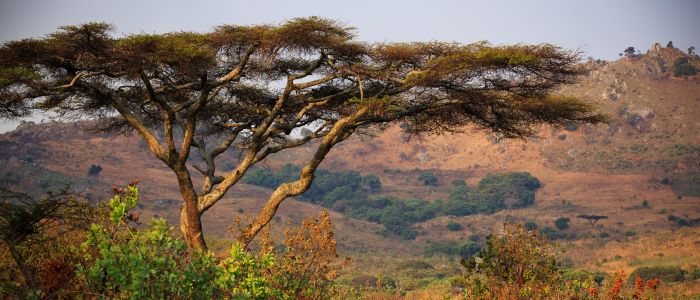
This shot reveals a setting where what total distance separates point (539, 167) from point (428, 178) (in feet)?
43.2

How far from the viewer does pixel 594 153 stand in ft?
270

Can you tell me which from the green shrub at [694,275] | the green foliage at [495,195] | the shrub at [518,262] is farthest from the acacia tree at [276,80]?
the green foliage at [495,195]

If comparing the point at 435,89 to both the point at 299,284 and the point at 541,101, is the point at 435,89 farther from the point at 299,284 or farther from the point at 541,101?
the point at 299,284

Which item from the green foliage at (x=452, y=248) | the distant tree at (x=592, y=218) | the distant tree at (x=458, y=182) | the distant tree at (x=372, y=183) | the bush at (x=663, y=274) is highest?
the bush at (x=663, y=274)

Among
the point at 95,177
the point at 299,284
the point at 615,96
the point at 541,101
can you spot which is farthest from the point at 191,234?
the point at 615,96

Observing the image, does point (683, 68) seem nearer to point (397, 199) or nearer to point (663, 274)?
point (397, 199)

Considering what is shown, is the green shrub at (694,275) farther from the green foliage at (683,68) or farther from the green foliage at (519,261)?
the green foliage at (683,68)

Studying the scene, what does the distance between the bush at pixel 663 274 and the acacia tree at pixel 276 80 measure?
1638 cm

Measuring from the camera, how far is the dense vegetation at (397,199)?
73875mm

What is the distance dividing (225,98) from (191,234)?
442cm

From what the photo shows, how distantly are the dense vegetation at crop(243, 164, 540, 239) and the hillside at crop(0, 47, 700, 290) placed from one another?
1.76 m

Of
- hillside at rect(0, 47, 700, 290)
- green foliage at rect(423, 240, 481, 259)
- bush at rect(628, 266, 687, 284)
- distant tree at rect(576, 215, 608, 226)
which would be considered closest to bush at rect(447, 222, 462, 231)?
hillside at rect(0, 47, 700, 290)

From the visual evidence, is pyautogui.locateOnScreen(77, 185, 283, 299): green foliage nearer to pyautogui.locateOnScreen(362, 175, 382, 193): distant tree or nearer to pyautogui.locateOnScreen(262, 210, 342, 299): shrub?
pyautogui.locateOnScreen(262, 210, 342, 299): shrub

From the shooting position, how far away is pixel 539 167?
84.6 meters
